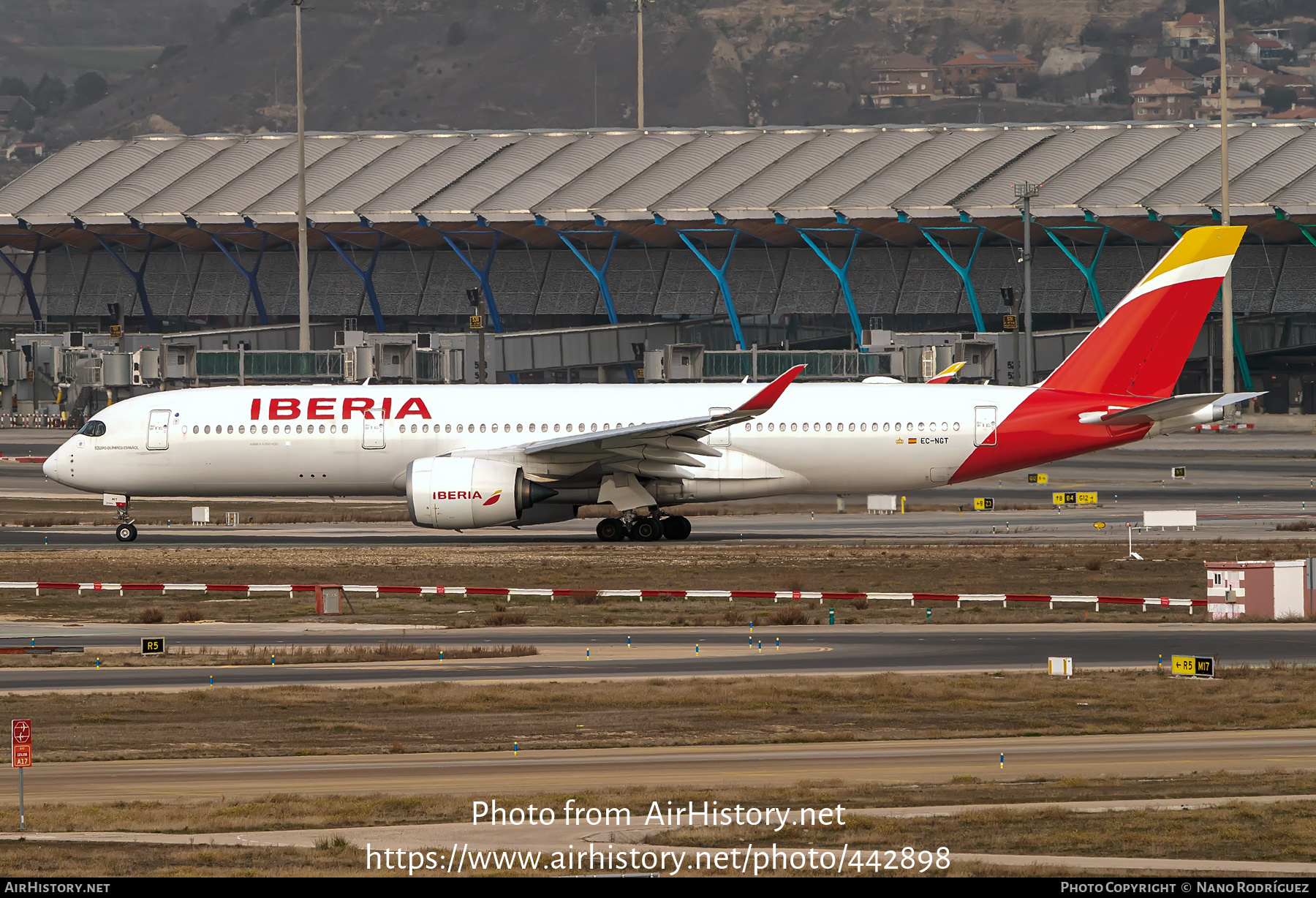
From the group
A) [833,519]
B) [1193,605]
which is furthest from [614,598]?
[833,519]

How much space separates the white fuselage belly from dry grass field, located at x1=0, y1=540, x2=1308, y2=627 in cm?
221

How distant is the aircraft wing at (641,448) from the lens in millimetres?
42156

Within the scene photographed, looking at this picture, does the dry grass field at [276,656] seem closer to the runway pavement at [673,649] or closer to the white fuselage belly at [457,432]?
the runway pavement at [673,649]

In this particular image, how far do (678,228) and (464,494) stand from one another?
225ft

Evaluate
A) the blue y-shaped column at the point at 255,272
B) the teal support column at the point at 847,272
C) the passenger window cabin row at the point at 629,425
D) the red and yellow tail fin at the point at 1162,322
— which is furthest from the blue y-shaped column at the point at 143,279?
the red and yellow tail fin at the point at 1162,322

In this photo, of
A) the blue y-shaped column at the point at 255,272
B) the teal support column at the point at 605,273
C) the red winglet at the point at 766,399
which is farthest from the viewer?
the blue y-shaped column at the point at 255,272

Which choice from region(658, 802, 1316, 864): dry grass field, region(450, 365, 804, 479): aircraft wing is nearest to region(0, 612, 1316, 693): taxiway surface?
region(658, 802, 1316, 864): dry grass field

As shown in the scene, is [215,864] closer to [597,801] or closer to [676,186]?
[597,801]

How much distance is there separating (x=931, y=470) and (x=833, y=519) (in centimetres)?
756

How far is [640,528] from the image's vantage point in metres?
45.1

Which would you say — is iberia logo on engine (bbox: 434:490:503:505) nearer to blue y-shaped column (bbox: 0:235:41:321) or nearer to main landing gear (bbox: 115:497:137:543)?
main landing gear (bbox: 115:497:137:543)

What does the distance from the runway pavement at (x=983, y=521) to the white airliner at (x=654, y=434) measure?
1.96 metres

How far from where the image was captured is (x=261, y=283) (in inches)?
5113

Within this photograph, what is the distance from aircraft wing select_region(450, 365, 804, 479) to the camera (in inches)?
1660
